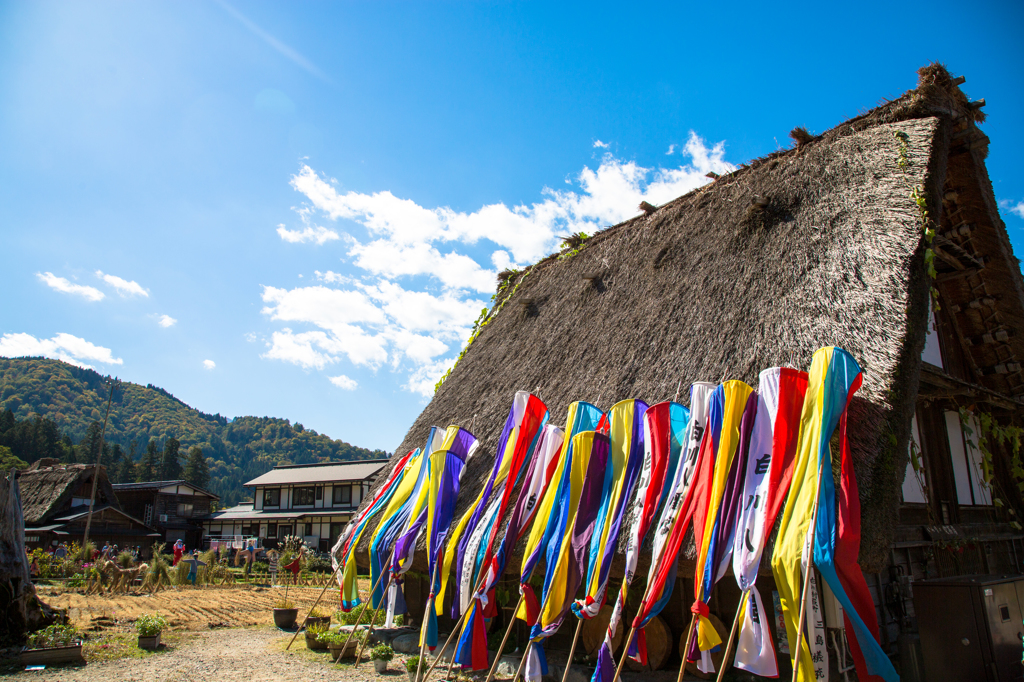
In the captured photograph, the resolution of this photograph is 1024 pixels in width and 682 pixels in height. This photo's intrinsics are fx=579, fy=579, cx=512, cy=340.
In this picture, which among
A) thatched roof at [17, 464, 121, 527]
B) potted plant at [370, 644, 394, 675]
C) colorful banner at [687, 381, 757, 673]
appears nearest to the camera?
colorful banner at [687, 381, 757, 673]

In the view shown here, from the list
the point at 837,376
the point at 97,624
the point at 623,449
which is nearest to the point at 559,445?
the point at 623,449

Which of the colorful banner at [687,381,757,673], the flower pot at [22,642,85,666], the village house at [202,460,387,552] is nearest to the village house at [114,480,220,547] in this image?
the village house at [202,460,387,552]

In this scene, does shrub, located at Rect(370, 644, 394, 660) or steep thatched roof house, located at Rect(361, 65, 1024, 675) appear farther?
shrub, located at Rect(370, 644, 394, 660)

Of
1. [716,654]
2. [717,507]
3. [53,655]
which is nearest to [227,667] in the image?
[53,655]

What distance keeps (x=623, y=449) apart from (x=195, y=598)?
48.3 feet

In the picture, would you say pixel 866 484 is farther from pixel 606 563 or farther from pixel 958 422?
pixel 958 422

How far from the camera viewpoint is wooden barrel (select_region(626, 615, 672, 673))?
6.25 meters

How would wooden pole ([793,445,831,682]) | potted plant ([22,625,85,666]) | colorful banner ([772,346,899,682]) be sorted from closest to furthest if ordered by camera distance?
wooden pole ([793,445,831,682]) < colorful banner ([772,346,899,682]) < potted plant ([22,625,85,666])

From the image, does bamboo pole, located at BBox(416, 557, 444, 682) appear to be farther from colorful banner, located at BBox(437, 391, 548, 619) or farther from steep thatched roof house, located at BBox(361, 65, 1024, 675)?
steep thatched roof house, located at BBox(361, 65, 1024, 675)

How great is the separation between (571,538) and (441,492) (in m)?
2.52

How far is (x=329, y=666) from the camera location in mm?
8172

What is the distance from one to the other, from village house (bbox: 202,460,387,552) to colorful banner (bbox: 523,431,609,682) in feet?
91.3

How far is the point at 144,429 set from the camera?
90.8 metres

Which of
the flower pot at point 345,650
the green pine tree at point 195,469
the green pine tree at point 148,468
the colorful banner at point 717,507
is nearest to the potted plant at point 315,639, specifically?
the flower pot at point 345,650
